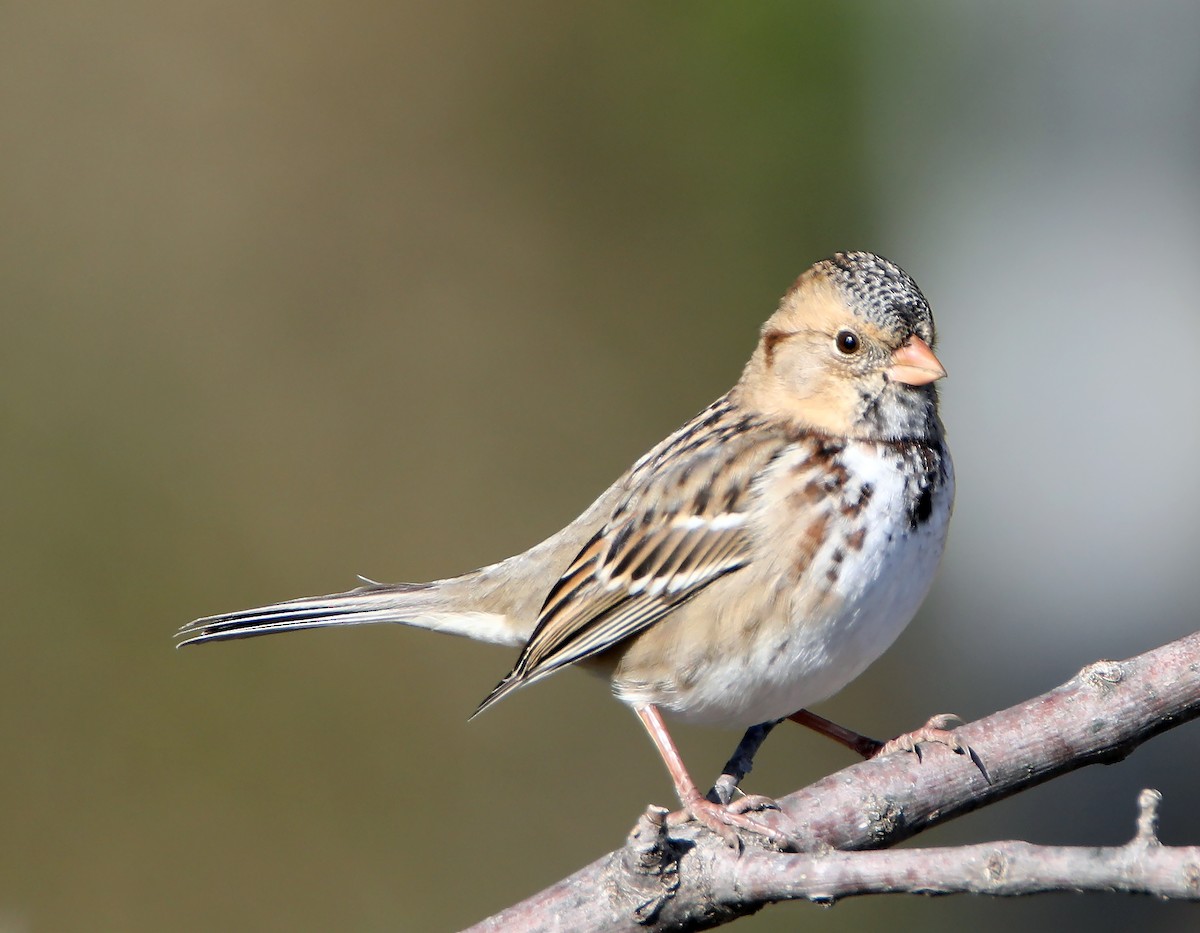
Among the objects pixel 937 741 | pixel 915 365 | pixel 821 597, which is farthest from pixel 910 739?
pixel 915 365

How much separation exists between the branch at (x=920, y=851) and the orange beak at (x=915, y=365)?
812mm

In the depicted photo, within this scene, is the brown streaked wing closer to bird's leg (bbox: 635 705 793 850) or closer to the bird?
the bird

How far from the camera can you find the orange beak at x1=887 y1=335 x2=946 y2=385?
3.27 metres

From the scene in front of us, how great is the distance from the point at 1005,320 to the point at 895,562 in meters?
6.05

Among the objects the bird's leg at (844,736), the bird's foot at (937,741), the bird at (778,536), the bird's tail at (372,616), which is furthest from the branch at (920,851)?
the bird's tail at (372,616)

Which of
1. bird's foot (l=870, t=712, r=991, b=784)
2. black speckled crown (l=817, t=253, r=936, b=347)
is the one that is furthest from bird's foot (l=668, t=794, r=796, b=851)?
black speckled crown (l=817, t=253, r=936, b=347)

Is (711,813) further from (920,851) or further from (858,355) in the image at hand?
(858,355)

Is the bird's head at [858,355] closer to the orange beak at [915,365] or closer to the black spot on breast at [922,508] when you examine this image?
the orange beak at [915,365]

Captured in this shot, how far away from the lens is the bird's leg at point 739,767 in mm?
2910

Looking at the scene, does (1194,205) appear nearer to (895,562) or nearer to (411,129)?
(411,129)

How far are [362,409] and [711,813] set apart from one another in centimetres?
419

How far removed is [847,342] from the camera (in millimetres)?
3416

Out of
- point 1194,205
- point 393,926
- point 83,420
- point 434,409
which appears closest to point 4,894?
point 393,926

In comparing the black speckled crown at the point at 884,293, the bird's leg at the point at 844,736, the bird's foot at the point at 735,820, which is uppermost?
the black speckled crown at the point at 884,293
